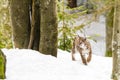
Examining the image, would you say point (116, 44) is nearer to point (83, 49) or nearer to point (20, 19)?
point (83, 49)

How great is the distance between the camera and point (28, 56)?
7.53 m

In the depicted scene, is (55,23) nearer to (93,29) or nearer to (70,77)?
(70,77)

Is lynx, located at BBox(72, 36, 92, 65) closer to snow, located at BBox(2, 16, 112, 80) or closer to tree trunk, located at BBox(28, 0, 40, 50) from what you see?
snow, located at BBox(2, 16, 112, 80)

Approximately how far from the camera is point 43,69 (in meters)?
6.82

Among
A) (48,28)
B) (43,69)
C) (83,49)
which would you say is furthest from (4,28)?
(43,69)

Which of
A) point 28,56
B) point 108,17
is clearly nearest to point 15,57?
point 28,56

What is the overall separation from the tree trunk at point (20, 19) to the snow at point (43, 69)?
1152mm

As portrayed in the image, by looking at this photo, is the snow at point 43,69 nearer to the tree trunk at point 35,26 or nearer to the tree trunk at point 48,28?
the tree trunk at point 48,28

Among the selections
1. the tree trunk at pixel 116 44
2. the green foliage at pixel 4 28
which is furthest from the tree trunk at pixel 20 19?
the green foliage at pixel 4 28

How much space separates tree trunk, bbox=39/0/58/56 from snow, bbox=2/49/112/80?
593 mm

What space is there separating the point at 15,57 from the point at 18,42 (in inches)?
71.6

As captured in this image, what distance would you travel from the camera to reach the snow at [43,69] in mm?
6332

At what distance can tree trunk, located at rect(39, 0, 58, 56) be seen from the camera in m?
8.13

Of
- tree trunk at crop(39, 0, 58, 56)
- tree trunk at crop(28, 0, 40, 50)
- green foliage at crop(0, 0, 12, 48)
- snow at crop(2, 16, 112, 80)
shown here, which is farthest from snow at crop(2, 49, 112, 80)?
green foliage at crop(0, 0, 12, 48)
